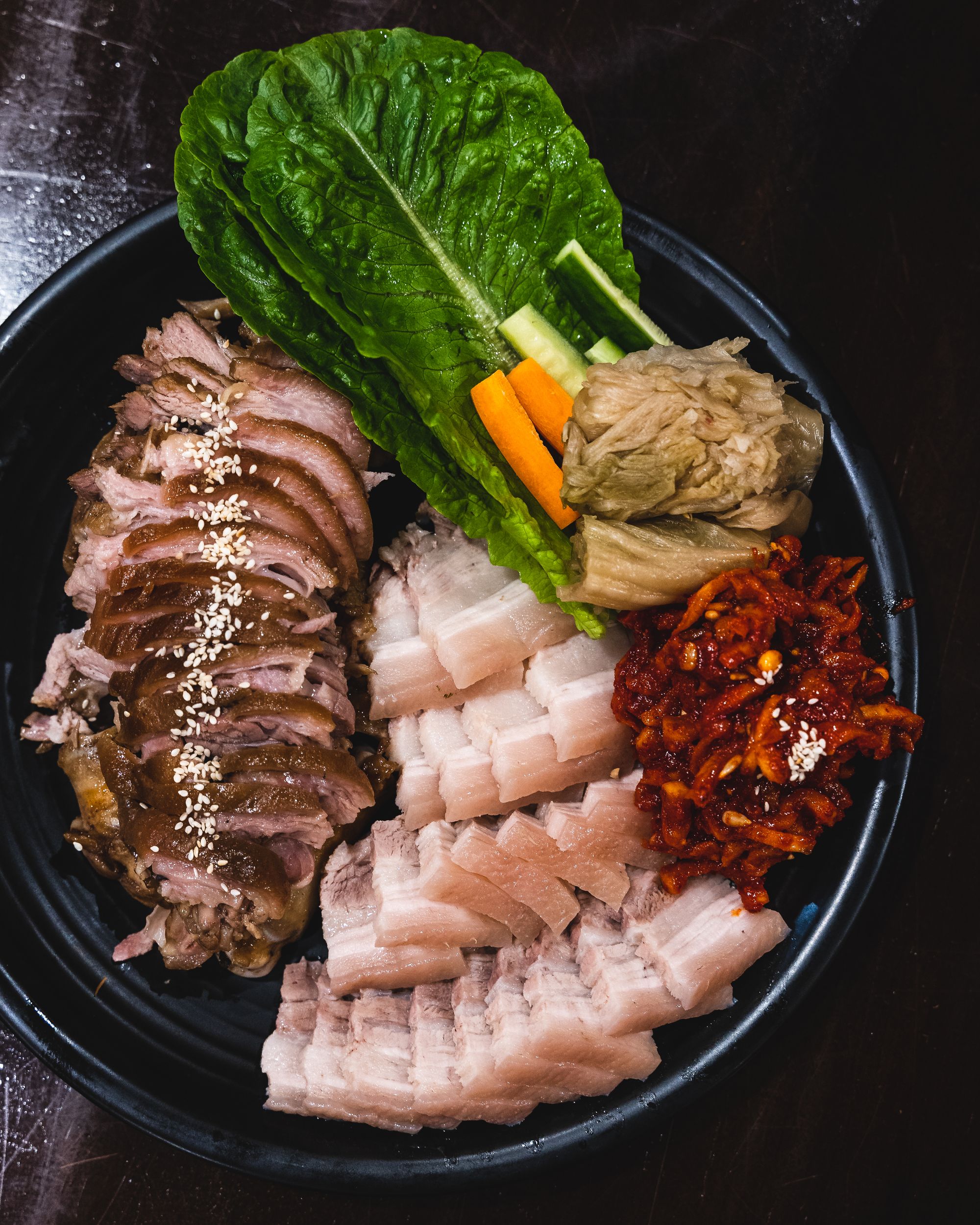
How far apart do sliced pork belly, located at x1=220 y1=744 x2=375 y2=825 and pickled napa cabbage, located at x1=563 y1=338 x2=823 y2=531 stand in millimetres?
1121

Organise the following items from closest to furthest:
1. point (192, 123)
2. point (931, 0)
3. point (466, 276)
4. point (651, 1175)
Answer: point (192, 123)
point (466, 276)
point (651, 1175)
point (931, 0)

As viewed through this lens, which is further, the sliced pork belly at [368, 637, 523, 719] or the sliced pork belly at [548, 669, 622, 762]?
the sliced pork belly at [368, 637, 523, 719]

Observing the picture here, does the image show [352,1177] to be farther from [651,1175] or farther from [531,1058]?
[651,1175]

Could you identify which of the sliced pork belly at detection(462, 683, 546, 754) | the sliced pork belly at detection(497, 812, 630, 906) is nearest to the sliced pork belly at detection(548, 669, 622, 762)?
the sliced pork belly at detection(462, 683, 546, 754)

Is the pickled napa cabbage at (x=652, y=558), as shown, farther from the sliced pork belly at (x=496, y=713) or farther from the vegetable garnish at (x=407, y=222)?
the sliced pork belly at (x=496, y=713)

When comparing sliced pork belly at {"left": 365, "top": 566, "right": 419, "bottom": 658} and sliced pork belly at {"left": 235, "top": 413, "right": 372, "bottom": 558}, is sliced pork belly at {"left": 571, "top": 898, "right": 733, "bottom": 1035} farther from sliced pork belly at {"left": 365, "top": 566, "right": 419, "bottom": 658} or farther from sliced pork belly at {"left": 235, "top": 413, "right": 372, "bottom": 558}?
sliced pork belly at {"left": 235, "top": 413, "right": 372, "bottom": 558}

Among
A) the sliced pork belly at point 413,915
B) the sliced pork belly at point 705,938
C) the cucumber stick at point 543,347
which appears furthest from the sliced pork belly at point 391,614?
the sliced pork belly at point 705,938

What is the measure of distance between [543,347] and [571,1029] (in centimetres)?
216

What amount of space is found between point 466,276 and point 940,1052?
3400 millimetres

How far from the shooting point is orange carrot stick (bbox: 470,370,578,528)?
2.54 metres

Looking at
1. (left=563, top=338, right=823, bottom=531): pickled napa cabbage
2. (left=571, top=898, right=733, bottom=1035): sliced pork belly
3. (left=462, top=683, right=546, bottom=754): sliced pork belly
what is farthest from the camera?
(left=462, top=683, right=546, bottom=754): sliced pork belly

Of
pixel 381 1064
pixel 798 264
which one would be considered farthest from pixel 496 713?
pixel 798 264

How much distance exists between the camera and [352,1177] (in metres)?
2.63

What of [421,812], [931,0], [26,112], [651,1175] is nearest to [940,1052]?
[651,1175]
